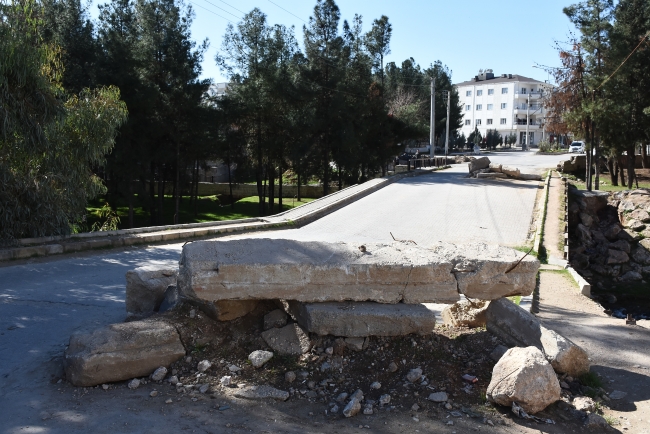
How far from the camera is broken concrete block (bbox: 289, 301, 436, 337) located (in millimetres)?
5820

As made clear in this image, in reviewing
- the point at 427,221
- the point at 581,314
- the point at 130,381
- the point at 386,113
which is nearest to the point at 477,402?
the point at 130,381

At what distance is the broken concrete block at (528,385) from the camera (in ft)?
16.4

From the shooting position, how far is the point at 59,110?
11.9 meters

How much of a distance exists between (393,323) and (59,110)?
893cm

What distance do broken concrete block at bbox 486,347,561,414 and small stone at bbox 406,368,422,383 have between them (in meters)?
0.67

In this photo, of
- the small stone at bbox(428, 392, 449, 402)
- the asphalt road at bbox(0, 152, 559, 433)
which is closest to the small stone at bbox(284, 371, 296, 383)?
the small stone at bbox(428, 392, 449, 402)

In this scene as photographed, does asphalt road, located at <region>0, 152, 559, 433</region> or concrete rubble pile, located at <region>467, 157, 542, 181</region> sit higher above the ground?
concrete rubble pile, located at <region>467, 157, 542, 181</region>

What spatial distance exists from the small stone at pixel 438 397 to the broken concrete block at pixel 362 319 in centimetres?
82

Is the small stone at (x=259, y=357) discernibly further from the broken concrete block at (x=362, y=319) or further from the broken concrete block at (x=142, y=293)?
the broken concrete block at (x=142, y=293)

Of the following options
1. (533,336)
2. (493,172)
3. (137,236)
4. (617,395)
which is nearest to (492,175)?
(493,172)

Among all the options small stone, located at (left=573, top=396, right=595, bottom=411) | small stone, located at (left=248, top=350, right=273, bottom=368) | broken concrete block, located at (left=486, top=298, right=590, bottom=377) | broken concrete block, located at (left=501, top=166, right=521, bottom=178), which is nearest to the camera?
small stone, located at (left=573, top=396, right=595, bottom=411)

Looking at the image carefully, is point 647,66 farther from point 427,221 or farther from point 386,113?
point 427,221

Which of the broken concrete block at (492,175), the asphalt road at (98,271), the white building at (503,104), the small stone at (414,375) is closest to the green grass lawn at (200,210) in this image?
the asphalt road at (98,271)

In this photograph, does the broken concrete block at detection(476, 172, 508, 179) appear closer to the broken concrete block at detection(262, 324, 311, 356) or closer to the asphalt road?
the asphalt road
